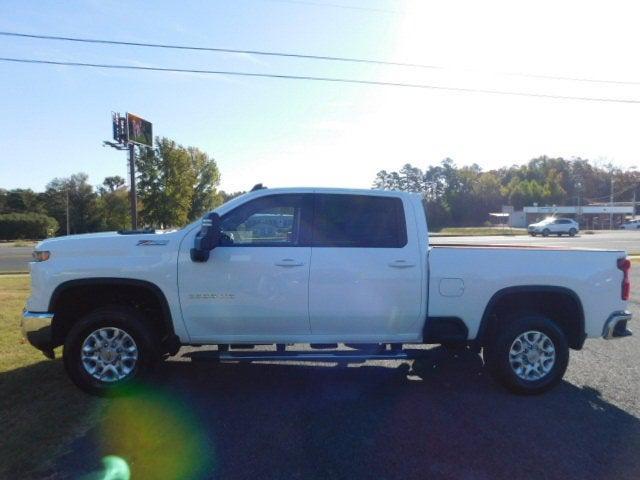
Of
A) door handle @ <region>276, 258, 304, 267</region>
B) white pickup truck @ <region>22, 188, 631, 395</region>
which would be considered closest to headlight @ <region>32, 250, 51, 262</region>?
white pickup truck @ <region>22, 188, 631, 395</region>

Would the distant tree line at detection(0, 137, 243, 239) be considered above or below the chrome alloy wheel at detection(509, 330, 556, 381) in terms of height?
above

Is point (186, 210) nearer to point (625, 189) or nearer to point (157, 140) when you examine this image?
point (157, 140)

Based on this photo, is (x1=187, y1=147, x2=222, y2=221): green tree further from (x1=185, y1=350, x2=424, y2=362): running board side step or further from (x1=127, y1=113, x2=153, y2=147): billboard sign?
(x1=185, y1=350, x2=424, y2=362): running board side step

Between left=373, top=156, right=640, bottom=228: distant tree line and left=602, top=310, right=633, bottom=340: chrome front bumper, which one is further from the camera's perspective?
left=373, top=156, right=640, bottom=228: distant tree line

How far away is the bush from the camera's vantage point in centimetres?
6525

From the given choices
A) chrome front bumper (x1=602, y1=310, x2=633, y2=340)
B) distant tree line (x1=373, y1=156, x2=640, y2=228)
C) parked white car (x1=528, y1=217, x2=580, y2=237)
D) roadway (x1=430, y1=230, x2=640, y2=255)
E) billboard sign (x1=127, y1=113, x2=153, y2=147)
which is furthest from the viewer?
distant tree line (x1=373, y1=156, x2=640, y2=228)

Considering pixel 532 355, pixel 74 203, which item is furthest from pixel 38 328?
pixel 74 203

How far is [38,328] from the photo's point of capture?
5.28m

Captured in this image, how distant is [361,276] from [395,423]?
4.65 ft

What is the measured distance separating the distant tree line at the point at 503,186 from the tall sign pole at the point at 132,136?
73.5 meters

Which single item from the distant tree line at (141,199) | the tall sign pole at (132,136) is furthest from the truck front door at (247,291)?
the distant tree line at (141,199)

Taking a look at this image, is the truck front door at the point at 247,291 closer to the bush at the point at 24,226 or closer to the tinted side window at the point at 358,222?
the tinted side window at the point at 358,222

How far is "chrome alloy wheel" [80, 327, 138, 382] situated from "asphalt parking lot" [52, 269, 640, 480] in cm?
54

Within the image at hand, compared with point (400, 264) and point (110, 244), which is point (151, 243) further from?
point (400, 264)
